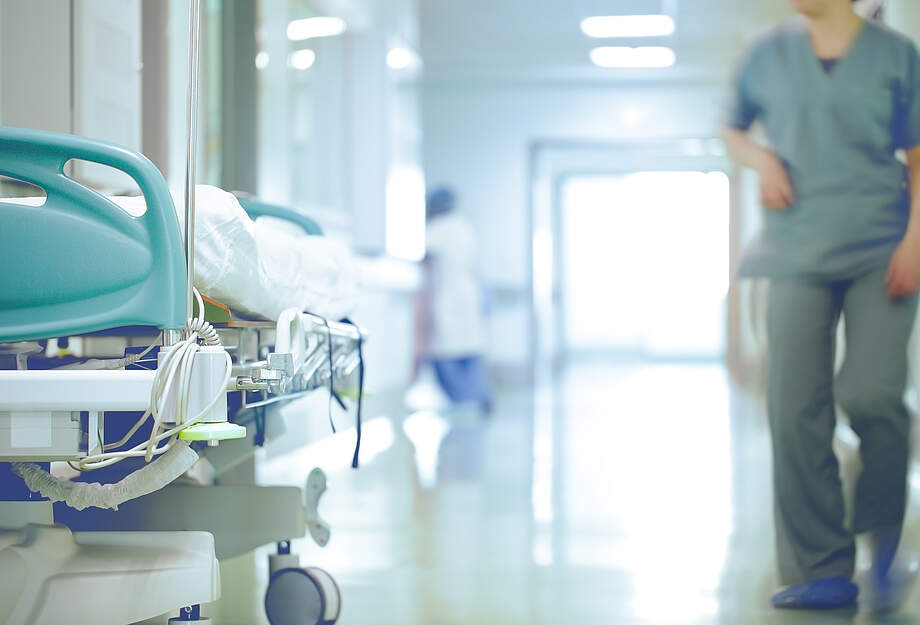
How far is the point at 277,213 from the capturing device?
2.14 meters

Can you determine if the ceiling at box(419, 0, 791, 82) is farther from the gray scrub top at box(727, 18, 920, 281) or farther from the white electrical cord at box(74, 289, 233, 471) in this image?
the white electrical cord at box(74, 289, 233, 471)

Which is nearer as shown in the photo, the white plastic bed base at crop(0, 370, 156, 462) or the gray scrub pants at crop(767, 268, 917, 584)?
the white plastic bed base at crop(0, 370, 156, 462)

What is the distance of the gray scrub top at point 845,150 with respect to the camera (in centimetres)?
196

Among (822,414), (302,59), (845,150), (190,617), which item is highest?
(302,59)

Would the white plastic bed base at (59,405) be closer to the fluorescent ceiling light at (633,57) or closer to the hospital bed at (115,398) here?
the hospital bed at (115,398)

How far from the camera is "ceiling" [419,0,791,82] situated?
5.21 meters

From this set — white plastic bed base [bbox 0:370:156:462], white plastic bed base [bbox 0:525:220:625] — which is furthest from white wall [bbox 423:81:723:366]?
white plastic bed base [bbox 0:370:156:462]

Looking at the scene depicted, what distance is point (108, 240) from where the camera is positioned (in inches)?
48.6

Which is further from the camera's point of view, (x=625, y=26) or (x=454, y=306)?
(x=625, y=26)

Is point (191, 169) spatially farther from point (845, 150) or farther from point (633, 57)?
point (633, 57)

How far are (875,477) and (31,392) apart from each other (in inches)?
61.2

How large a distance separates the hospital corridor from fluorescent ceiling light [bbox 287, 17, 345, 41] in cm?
3

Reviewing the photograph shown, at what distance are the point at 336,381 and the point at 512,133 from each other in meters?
7.06

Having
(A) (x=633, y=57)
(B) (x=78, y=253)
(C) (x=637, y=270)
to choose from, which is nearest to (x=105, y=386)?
(B) (x=78, y=253)
